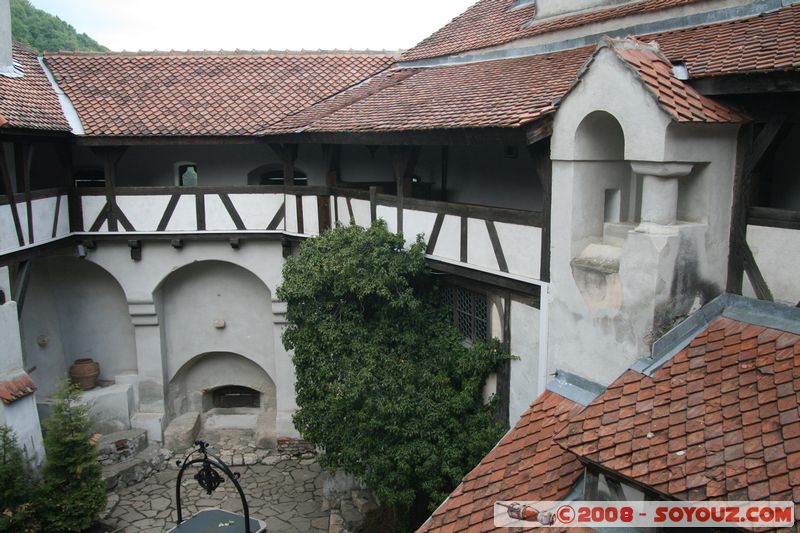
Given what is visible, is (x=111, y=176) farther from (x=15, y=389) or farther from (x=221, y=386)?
(x=221, y=386)

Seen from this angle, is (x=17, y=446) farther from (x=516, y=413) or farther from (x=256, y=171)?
(x=516, y=413)

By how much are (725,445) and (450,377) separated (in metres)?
5.21

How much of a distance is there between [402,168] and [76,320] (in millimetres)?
8926

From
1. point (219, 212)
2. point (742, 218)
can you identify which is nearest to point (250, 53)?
point (219, 212)

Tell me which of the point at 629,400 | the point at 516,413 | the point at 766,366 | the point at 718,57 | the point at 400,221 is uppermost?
the point at 718,57

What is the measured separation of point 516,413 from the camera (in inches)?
370

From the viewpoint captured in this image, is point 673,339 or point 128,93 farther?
point 128,93

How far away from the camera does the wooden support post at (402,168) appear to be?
10.8m

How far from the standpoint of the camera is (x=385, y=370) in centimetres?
989

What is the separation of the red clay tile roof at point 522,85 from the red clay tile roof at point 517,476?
10.9 feet

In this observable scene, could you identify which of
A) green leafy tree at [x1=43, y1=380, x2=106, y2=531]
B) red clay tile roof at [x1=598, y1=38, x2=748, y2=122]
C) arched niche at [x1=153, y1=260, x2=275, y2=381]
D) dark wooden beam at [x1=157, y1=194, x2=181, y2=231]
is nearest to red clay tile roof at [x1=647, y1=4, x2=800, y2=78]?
red clay tile roof at [x1=598, y1=38, x2=748, y2=122]

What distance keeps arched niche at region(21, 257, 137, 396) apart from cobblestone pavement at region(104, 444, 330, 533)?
3.06m

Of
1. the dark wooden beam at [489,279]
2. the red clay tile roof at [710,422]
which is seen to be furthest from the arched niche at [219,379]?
the red clay tile roof at [710,422]

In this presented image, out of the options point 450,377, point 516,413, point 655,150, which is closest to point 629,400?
point 655,150
